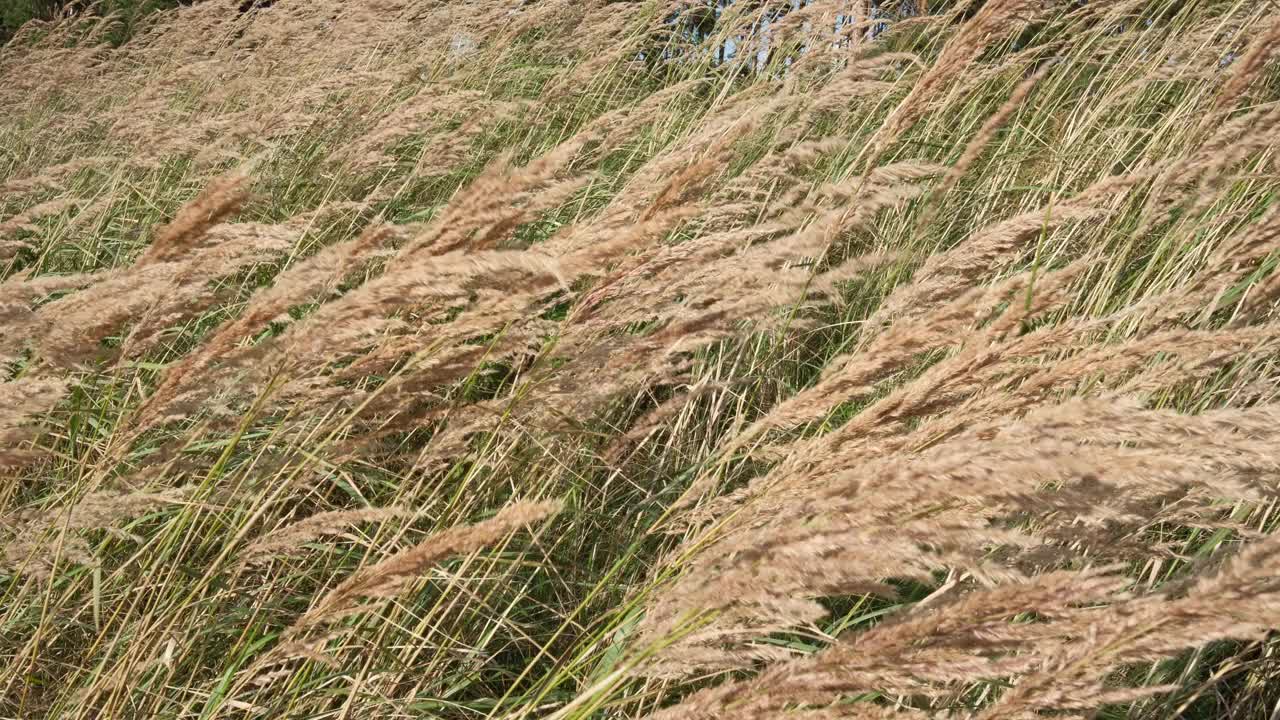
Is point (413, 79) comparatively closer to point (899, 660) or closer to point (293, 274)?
point (293, 274)

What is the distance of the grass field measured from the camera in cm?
99

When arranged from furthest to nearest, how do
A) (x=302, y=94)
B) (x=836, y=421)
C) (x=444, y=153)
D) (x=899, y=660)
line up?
(x=302, y=94) < (x=444, y=153) < (x=836, y=421) < (x=899, y=660)

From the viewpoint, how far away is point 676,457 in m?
2.20

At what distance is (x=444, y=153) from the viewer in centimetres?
281

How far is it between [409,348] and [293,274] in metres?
0.21

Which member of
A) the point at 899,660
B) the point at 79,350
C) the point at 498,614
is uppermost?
the point at 79,350

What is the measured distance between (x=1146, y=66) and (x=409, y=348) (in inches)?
111

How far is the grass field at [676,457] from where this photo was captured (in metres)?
0.99

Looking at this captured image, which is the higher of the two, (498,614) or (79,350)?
(79,350)

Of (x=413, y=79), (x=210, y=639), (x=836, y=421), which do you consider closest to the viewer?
(x=210, y=639)

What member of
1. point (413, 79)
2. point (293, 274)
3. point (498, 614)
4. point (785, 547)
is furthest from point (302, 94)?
point (785, 547)

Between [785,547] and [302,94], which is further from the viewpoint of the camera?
[302,94]

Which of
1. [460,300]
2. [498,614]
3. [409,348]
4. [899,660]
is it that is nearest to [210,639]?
[498,614]

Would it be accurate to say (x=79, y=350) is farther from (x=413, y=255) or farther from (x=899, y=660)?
(x=899, y=660)
